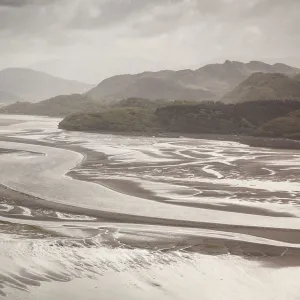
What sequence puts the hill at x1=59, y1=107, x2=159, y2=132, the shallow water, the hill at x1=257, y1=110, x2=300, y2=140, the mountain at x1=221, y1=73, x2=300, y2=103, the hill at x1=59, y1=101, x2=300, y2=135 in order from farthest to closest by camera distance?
the mountain at x1=221, y1=73, x2=300, y2=103 < the hill at x1=59, y1=107, x2=159, y2=132 < the hill at x1=59, y1=101, x2=300, y2=135 < the hill at x1=257, y1=110, x2=300, y2=140 < the shallow water

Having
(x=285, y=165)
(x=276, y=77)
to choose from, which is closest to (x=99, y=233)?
(x=285, y=165)

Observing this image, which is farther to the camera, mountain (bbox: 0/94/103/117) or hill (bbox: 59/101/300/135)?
mountain (bbox: 0/94/103/117)

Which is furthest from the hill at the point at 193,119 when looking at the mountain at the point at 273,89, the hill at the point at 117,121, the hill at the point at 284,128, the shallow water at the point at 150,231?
the shallow water at the point at 150,231

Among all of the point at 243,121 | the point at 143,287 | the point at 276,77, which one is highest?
the point at 276,77

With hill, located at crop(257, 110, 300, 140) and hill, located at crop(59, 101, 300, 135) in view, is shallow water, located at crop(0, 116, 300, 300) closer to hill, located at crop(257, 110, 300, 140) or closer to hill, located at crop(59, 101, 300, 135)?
hill, located at crop(257, 110, 300, 140)

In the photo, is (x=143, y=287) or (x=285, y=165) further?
(x=285, y=165)

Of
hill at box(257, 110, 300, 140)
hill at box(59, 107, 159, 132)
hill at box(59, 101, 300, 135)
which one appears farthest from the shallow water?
hill at box(59, 107, 159, 132)

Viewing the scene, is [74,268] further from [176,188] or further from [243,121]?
[243,121]

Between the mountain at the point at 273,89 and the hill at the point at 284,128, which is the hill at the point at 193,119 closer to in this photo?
the hill at the point at 284,128
